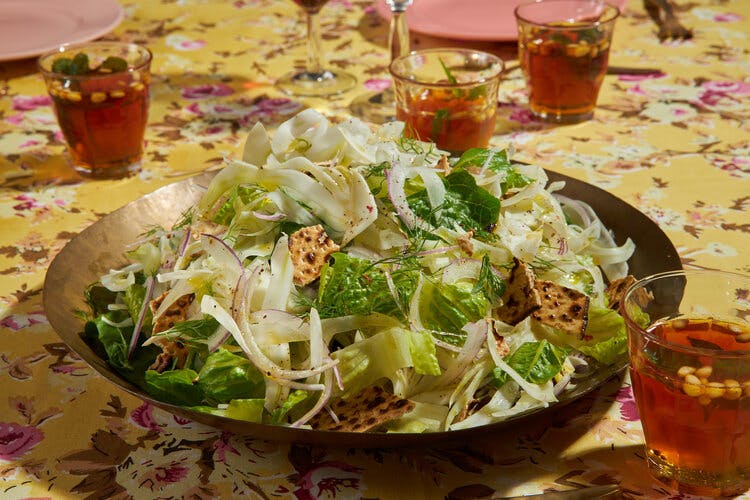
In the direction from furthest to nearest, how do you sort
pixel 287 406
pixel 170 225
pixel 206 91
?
pixel 206 91
pixel 170 225
pixel 287 406

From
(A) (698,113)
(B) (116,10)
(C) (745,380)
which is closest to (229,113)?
(B) (116,10)

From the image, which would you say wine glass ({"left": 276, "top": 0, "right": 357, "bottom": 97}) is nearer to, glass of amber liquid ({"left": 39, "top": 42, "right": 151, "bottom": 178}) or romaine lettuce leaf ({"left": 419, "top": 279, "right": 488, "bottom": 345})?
glass of amber liquid ({"left": 39, "top": 42, "right": 151, "bottom": 178})

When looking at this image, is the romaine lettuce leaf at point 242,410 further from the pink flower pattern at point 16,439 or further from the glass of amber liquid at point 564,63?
the glass of amber liquid at point 564,63

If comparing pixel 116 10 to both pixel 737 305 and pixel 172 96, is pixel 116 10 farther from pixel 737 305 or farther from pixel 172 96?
pixel 737 305

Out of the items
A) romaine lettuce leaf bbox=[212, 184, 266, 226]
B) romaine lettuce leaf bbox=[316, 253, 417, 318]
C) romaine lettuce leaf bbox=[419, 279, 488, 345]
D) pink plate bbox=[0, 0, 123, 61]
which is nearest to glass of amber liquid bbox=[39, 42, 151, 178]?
pink plate bbox=[0, 0, 123, 61]

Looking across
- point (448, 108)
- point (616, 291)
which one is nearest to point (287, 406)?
point (616, 291)

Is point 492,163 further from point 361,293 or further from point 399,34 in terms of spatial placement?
point 399,34

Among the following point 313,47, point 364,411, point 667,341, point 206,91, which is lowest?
point 206,91

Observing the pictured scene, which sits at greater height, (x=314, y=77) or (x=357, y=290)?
(x=357, y=290)
